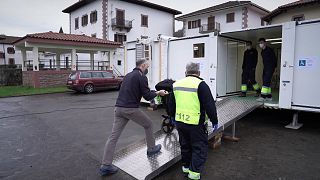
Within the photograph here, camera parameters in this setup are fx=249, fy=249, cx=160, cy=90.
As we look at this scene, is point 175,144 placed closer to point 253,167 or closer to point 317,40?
point 253,167

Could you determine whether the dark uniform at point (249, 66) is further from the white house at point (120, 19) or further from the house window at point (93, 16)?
the house window at point (93, 16)

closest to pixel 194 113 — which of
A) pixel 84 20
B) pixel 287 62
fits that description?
pixel 287 62

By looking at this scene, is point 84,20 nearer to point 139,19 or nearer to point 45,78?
point 139,19

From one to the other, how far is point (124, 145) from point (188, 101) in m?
2.67

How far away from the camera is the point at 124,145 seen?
19.0 ft

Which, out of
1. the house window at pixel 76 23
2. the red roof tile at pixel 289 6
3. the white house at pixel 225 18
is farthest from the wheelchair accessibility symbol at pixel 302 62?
the house window at pixel 76 23

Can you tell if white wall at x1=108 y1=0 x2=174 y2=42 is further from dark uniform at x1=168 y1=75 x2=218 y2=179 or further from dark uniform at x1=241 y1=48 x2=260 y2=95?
dark uniform at x1=168 y1=75 x2=218 y2=179

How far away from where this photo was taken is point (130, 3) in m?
34.3

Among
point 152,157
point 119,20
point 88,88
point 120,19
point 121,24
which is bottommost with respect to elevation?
point 152,157

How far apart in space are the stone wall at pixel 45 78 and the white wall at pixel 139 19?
495 inches

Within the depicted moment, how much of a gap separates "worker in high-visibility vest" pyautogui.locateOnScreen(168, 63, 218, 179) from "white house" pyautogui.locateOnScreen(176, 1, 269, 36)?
32.9m

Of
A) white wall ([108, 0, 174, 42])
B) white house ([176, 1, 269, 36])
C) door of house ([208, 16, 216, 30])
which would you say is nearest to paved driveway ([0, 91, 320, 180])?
white wall ([108, 0, 174, 42])

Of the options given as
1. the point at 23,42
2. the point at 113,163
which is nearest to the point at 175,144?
the point at 113,163

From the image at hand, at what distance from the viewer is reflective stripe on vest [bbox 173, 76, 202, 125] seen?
366cm
